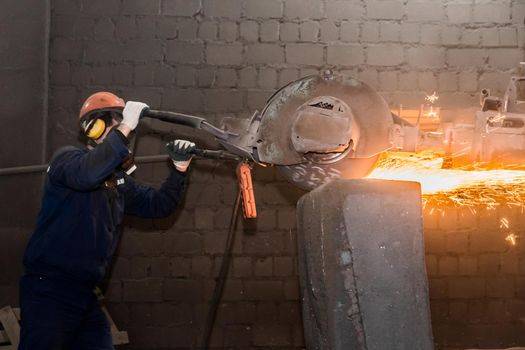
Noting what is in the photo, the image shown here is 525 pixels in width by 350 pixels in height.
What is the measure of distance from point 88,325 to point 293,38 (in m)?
2.83

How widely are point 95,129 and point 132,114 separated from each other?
356 mm

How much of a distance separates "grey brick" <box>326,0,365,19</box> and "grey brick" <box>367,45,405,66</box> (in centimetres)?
31

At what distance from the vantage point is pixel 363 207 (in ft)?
6.56

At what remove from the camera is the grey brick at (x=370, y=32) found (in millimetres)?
4711

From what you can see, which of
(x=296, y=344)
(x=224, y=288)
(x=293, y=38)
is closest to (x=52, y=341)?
(x=224, y=288)

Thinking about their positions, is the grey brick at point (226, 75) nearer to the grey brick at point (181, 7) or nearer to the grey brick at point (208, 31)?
the grey brick at point (208, 31)

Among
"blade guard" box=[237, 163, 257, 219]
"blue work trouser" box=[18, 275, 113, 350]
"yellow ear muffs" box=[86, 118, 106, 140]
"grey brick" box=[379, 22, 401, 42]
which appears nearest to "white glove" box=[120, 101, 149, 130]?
"yellow ear muffs" box=[86, 118, 106, 140]

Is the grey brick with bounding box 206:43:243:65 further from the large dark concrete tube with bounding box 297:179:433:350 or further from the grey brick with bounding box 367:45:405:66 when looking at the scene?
the large dark concrete tube with bounding box 297:179:433:350

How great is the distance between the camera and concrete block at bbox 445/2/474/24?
474cm

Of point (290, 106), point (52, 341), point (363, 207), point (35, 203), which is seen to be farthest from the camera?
point (35, 203)

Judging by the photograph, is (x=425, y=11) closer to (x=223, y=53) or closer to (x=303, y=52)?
(x=303, y=52)

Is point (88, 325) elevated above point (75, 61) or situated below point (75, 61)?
below

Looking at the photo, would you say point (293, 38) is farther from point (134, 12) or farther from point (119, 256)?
point (119, 256)

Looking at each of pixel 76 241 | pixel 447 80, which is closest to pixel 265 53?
pixel 447 80
